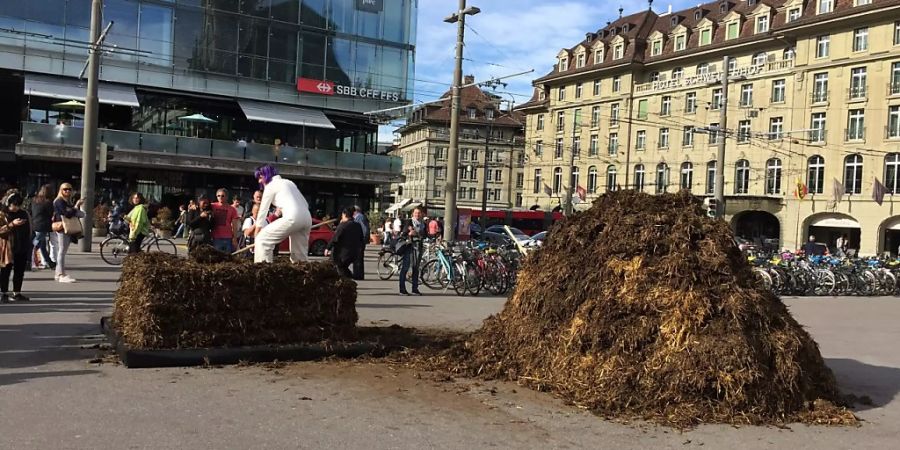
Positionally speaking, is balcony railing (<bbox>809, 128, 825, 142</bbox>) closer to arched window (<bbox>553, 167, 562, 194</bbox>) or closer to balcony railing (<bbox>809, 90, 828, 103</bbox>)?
balcony railing (<bbox>809, 90, 828, 103</bbox>)

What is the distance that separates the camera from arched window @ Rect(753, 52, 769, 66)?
58281 millimetres

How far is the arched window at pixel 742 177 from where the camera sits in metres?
59.2

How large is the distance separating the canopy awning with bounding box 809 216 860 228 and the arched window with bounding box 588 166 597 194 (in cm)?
2272

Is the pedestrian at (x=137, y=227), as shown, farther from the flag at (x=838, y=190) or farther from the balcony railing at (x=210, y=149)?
the flag at (x=838, y=190)

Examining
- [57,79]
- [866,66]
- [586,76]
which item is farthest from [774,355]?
[586,76]

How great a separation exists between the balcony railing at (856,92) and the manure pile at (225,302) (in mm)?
52961

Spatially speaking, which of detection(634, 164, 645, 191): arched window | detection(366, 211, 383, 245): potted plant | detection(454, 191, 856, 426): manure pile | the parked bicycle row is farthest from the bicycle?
detection(634, 164, 645, 191): arched window

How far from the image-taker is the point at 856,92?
51.1 metres

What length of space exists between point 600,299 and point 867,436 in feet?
7.39

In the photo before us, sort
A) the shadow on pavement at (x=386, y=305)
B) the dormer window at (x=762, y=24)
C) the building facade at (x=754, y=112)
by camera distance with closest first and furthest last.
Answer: the shadow on pavement at (x=386, y=305) < the building facade at (x=754, y=112) < the dormer window at (x=762, y=24)

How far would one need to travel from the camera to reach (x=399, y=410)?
564 cm

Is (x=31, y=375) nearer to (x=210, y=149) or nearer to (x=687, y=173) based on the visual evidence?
(x=210, y=149)

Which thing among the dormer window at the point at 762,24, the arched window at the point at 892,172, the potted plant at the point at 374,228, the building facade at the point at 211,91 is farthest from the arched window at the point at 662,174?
the potted plant at the point at 374,228

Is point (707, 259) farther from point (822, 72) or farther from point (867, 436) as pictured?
point (822, 72)
